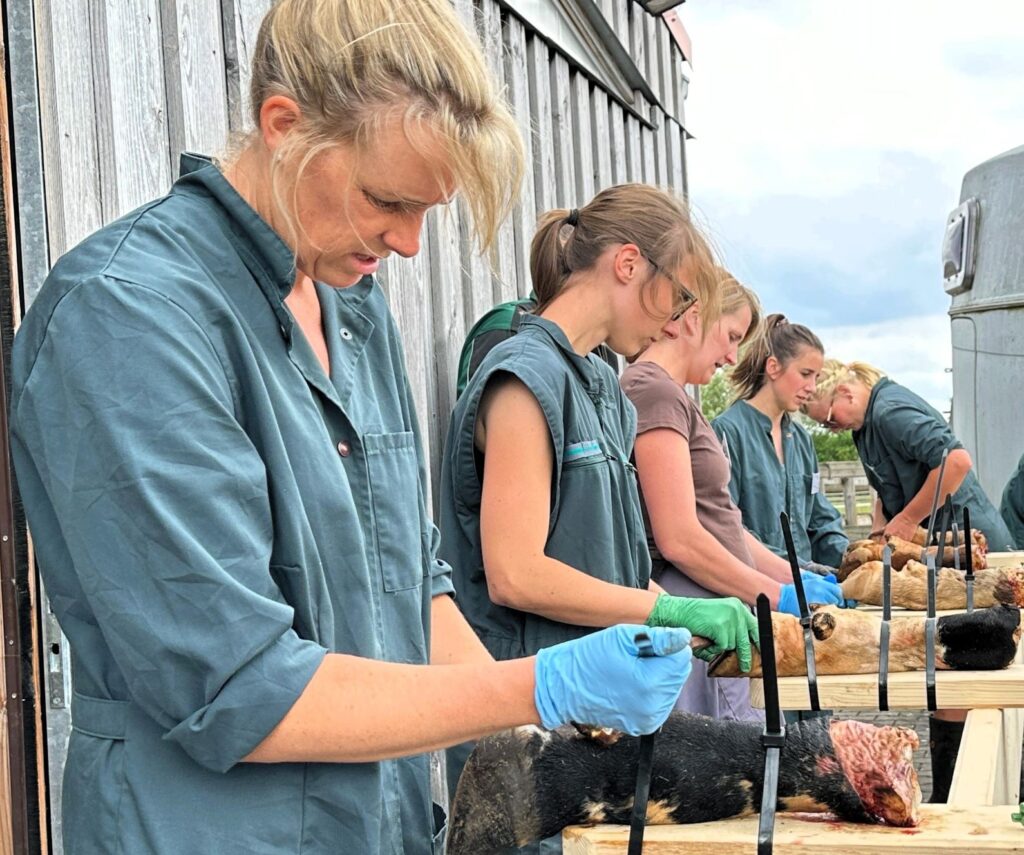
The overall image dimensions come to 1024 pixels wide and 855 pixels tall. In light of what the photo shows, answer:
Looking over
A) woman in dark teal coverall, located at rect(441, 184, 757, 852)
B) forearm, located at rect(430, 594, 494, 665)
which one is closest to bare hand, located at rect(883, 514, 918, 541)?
woman in dark teal coverall, located at rect(441, 184, 757, 852)

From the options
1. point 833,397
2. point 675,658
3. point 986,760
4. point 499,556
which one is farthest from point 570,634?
point 833,397

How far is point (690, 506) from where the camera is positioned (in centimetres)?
317

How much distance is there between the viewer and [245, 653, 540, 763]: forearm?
1295 mm

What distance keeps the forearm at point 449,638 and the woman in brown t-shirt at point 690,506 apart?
3.96ft

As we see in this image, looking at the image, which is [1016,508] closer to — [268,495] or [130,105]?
[130,105]

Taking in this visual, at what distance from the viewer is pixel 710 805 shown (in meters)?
1.66

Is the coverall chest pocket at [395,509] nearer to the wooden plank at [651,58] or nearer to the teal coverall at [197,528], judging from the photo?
the teal coverall at [197,528]

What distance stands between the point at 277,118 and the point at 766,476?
3.81m

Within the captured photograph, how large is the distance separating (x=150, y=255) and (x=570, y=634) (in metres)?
1.46

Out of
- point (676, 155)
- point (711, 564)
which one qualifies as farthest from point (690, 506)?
point (676, 155)

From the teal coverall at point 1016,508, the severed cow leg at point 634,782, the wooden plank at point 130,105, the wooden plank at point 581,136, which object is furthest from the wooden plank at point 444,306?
the teal coverall at point 1016,508

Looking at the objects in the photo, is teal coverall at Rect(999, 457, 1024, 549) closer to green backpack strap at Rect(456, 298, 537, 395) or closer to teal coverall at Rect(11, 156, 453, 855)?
green backpack strap at Rect(456, 298, 537, 395)

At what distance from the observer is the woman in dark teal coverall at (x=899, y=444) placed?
Result: 580 cm

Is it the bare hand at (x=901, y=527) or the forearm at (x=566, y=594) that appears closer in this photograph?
the forearm at (x=566, y=594)
